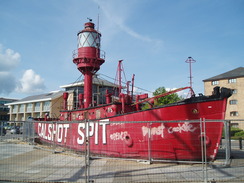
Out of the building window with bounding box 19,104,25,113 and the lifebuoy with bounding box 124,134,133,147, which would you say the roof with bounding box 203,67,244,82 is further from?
the building window with bounding box 19,104,25,113

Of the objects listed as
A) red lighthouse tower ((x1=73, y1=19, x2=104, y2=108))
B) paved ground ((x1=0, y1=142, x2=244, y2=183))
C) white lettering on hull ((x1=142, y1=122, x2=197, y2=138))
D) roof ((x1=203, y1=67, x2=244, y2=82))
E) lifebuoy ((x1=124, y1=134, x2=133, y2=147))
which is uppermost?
roof ((x1=203, y1=67, x2=244, y2=82))

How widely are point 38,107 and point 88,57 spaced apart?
1630 inches

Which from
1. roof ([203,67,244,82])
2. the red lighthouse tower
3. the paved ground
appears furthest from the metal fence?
roof ([203,67,244,82])

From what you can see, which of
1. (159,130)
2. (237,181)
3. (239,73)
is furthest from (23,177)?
(239,73)

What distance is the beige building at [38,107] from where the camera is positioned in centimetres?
5022

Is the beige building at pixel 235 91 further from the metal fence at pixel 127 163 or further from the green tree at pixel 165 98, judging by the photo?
Result: the metal fence at pixel 127 163

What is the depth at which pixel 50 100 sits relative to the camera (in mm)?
50312

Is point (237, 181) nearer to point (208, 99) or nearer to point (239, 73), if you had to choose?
point (208, 99)

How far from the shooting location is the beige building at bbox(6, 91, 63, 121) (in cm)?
5022

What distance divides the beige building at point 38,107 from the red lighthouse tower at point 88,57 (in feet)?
107

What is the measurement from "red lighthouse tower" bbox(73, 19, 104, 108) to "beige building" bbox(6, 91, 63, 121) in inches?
1282

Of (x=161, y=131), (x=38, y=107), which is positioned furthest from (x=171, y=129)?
(x=38, y=107)

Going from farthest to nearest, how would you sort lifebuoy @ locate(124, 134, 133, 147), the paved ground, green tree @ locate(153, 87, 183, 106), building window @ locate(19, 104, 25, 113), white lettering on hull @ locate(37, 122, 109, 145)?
building window @ locate(19, 104, 25, 113)
green tree @ locate(153, 87, 183, 106)
white lettering on hull @ locate(37, 122, 109, 145)
lifebuoy @ locate(124, 134, 133, 147)
the paved ground

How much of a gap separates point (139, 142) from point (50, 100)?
43.7 metres
